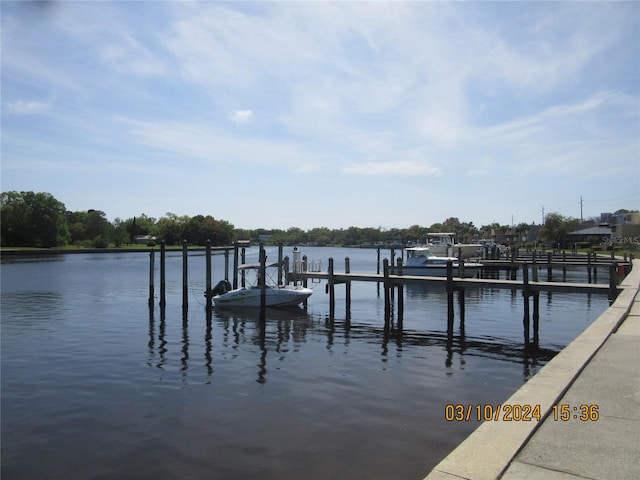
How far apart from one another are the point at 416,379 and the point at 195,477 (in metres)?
8.10

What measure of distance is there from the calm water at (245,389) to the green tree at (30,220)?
111193 mm

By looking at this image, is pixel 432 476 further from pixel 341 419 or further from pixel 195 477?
pixel 341 419

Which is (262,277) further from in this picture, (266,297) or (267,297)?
(266,297)

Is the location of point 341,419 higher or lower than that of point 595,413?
lower

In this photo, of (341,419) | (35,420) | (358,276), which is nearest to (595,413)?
(341,419)

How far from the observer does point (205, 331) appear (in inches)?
928

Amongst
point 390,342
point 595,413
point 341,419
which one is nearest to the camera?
point 595,413

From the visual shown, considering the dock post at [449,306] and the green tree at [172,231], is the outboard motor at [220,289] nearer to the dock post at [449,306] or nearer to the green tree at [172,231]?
the dock post at [449,306]

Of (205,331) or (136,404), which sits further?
(205,331)

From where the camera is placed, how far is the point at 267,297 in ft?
96.6

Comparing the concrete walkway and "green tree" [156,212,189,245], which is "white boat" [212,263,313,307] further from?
"green tree" [156,212,189,245]

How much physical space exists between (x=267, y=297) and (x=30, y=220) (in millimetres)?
119137
